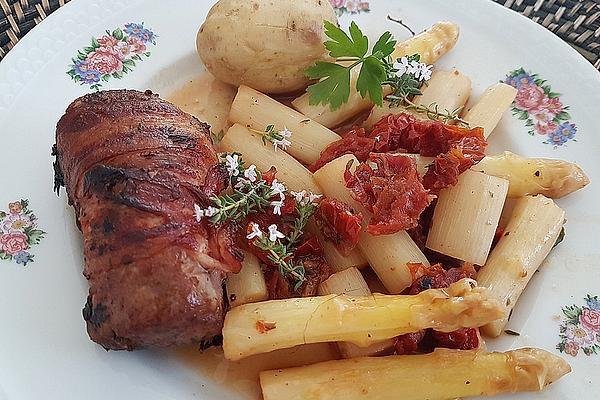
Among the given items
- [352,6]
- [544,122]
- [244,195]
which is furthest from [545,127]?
[244,195]

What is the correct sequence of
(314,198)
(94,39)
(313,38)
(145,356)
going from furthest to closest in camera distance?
(94,39) → (313,38) → (314,198) → (145,356)

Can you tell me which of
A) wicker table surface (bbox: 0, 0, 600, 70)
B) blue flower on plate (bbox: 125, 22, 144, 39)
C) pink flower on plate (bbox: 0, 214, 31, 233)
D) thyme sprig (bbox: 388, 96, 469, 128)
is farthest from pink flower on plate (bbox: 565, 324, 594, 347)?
blue flower on plate (bbox: 125, 22, 144, 39)

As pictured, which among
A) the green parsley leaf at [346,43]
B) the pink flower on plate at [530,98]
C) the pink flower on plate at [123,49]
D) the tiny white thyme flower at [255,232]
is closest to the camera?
the tiny white thyme flower at [255,232]

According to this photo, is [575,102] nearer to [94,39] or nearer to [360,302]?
[360,302]

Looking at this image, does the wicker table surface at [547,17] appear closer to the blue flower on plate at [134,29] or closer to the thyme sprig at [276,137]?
the blue flower on plate at [134,29]

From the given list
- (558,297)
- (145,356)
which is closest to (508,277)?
(558,297)

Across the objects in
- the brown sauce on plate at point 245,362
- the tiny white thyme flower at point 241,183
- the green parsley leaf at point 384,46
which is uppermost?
the green parsley leaf at point 384,46

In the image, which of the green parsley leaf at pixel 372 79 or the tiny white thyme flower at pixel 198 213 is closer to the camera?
the tiny white thyme flower at pixel 198 213

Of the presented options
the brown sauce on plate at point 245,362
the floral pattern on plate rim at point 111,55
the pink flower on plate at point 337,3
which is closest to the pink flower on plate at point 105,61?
the floral pattern on plate rim at point 111,55
